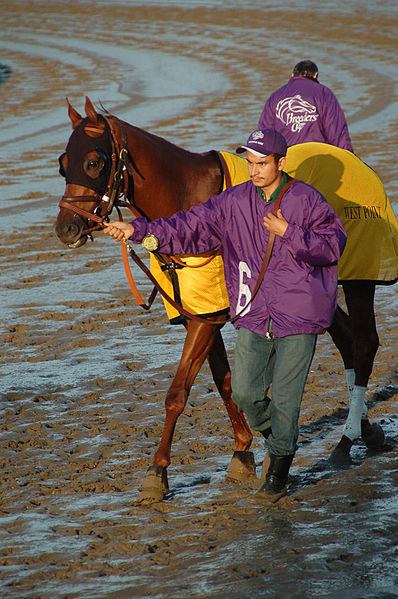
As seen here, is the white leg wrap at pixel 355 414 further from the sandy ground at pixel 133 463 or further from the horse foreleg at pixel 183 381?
the horse foreleg at pixel 183 381

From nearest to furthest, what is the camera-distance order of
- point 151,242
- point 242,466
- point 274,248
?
point 274,248, point 151,242, point 242,466

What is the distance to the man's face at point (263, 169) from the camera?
172 inches

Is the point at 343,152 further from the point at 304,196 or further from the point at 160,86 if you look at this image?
the point at 160,86

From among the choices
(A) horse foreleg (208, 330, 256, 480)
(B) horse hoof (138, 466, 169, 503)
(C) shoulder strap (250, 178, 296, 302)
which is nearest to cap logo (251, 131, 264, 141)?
(C) shoulder strap (250, 178, 296, 302)

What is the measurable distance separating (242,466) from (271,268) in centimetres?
124

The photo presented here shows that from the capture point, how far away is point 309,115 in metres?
5.95

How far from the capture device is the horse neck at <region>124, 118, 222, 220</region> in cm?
499

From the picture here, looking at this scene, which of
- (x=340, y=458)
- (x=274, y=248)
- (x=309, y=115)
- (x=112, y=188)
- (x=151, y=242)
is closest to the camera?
(x=274, y=248)

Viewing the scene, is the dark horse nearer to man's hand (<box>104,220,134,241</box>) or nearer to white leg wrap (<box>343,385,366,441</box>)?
white leg wrap (<box>343,385,366,441</box>)

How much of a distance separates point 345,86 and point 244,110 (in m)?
3.36

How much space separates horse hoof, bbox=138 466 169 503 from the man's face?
5.03 feet

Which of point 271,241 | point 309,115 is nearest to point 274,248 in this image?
point 271,241

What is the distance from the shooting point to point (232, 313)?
184 inches

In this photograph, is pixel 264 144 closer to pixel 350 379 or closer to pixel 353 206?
pixel 353 206
